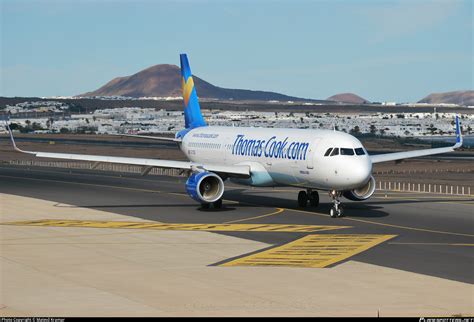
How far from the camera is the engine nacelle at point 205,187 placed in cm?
5434

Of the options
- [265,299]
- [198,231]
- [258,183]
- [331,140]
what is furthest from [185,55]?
[265,299]

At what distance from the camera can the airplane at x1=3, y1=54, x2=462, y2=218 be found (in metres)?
49.6

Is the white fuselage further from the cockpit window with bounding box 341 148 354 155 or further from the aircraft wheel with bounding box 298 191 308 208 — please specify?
the aircraft wheel with bounding box 298 191 308 208

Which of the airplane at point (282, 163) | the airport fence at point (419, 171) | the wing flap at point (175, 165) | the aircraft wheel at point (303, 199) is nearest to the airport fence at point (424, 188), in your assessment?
the airplane at point (282, 163)

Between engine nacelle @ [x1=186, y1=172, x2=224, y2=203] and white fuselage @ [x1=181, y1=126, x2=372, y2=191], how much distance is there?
2696mm

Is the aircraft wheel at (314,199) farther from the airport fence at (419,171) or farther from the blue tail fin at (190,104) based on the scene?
the airport fence at (419,171)

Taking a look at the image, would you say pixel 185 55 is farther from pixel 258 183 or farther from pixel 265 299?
Answer: pixel 265 299

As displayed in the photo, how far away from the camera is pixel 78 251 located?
126 feet

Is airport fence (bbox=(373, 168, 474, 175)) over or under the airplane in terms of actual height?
under

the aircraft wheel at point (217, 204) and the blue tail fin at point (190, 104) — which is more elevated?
the blue tail fin at point (190, 104)

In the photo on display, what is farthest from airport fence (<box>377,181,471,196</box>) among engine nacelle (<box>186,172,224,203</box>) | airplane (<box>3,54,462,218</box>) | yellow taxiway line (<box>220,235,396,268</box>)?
yellow taxiway line (<box>220,235,396,268</box>)

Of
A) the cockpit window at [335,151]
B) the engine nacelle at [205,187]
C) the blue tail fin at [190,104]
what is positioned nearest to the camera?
the cockpit window at [335,151]

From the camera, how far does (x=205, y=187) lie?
55.6m

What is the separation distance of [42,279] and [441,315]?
14.2m
